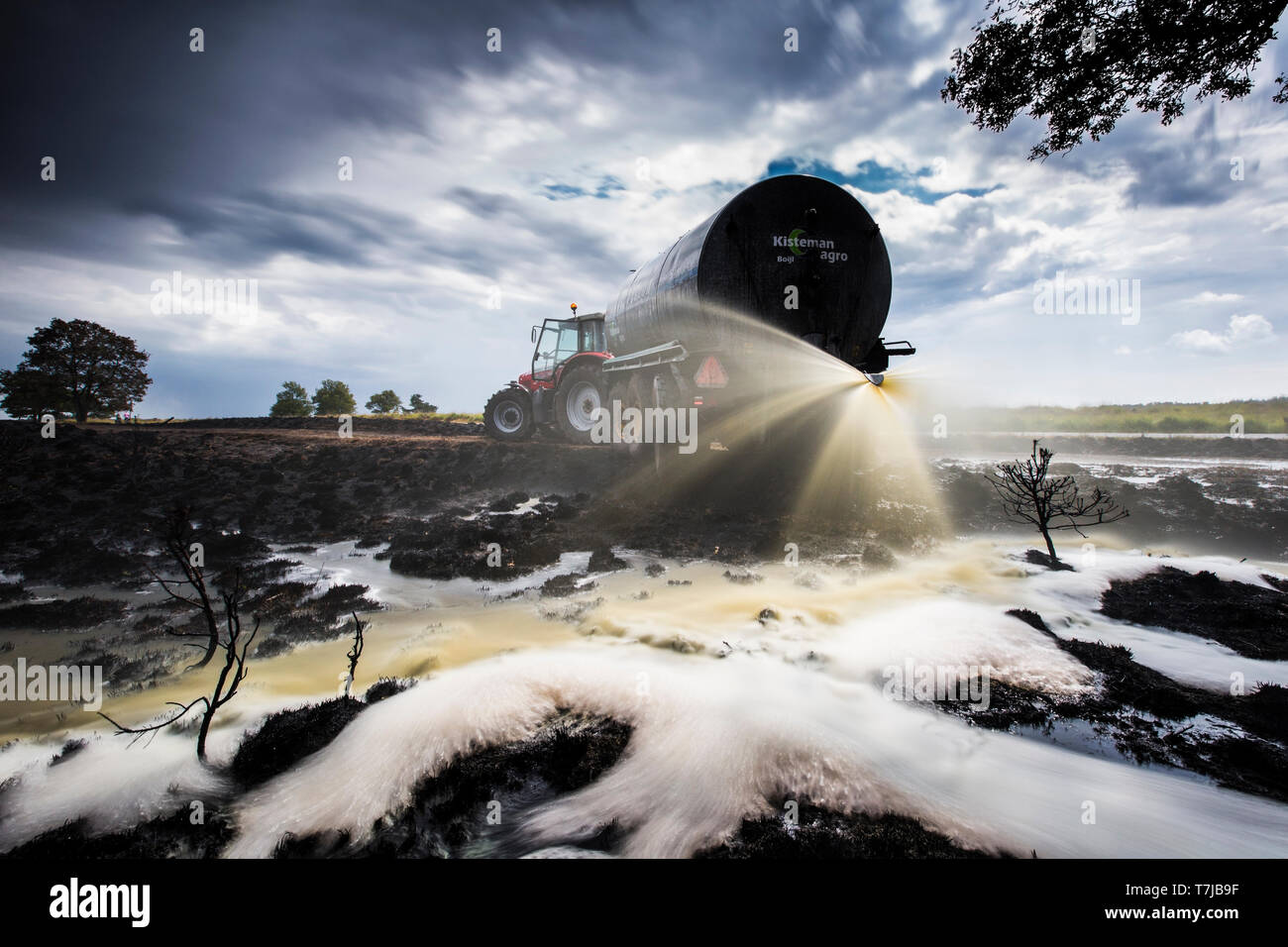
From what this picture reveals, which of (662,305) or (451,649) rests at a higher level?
(662,305)

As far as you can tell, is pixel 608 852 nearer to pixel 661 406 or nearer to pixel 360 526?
pixel 661 406

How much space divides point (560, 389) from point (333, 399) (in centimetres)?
3793

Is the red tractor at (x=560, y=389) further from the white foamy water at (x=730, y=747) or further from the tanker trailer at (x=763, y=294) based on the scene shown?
the white foamy water at (x=730, y=747)

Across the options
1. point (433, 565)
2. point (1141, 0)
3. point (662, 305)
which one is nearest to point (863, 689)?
point (433, 565)

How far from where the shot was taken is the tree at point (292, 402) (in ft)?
137

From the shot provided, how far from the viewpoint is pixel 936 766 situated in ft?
12.0

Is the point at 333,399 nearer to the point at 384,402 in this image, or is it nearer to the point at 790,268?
the point at 384,402

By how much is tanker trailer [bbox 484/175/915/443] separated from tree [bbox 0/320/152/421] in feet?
116

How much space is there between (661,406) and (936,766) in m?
8.56

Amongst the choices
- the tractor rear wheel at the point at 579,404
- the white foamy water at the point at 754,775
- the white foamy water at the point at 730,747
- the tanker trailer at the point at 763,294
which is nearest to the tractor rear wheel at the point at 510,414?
the tractor rear wheel at the point at 579,404

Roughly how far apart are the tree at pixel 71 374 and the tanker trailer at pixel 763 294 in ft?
116

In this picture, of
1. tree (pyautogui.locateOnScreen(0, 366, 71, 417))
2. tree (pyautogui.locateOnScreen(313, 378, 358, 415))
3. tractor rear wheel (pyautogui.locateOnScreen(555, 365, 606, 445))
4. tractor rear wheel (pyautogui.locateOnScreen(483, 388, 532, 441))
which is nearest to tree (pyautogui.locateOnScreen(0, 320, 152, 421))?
tree (pyautogui.locateOnScreen(0, 366, 71, 417))

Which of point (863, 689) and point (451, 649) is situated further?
point (451, 649)

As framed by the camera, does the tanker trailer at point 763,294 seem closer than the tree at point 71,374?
Yes
